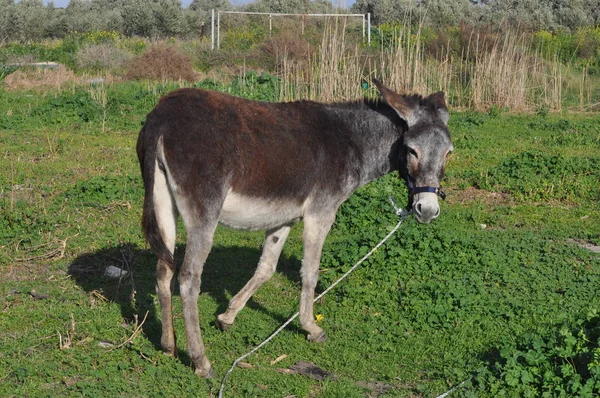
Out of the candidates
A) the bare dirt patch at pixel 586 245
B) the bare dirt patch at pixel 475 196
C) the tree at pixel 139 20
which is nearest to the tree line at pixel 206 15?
the tree at pixel 139 20

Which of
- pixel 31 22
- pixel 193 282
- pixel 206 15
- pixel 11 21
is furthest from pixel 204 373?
pixel 206 15

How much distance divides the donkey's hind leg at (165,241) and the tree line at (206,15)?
25.4 meters

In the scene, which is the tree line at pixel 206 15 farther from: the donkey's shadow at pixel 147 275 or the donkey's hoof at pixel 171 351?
the donkey's hoof at pixel 171 351

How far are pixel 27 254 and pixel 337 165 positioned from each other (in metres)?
3.63

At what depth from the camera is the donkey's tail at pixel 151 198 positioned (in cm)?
521

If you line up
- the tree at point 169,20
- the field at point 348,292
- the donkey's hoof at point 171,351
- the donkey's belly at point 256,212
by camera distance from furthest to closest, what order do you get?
1. the tree at point 169,20
2. the donkey's hoof at point 171,351
3. the donkey's belly at point 256,212
4. the field at point 348,292

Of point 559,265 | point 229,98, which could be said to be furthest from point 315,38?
point 229,98

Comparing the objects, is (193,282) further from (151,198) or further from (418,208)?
(418,208)

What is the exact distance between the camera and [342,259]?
7.60 m

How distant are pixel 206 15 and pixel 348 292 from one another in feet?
124

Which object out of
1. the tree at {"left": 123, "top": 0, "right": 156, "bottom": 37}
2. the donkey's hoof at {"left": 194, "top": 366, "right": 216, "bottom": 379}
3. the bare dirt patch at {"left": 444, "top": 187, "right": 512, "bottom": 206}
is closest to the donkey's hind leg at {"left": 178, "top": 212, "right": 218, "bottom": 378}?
the donkey's hoof at {"left": 194, "top": 366, "right": 216, "bottom": 379}

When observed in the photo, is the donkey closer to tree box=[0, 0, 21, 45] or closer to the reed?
the reed

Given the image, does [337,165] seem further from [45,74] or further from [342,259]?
[45,74]

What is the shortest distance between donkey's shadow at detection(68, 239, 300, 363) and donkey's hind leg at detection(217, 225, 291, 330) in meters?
0.46
